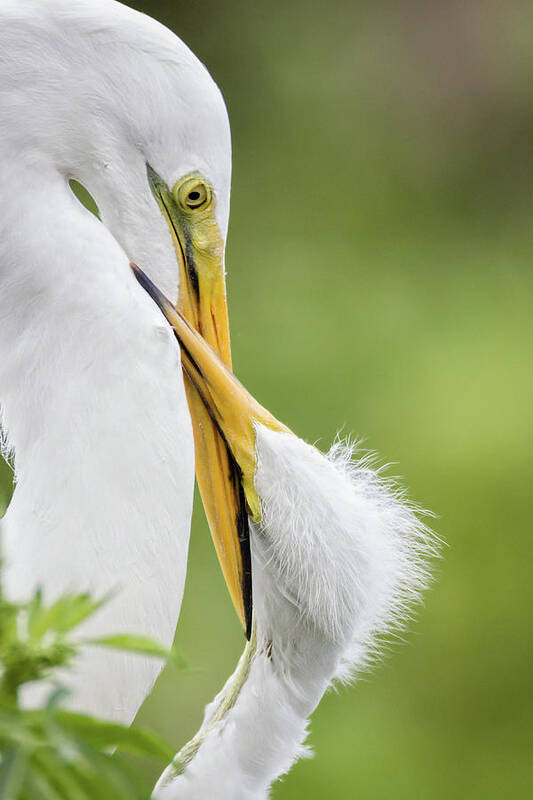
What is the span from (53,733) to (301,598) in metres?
0.42

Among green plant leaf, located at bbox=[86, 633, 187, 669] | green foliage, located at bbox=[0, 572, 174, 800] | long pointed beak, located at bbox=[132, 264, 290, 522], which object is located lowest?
long pointed beak, located at bbox=[132, 264, 290, 522]

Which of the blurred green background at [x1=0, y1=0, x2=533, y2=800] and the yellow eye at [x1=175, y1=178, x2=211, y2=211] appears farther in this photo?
the blurred green background at [x1=0, y1=0, x2=533, y2=800]

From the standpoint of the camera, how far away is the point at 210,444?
0.76 m

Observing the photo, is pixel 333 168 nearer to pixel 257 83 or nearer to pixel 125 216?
pixel 257 83

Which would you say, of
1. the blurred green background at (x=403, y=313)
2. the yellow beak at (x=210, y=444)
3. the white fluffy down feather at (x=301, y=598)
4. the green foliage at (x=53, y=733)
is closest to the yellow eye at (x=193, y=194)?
the yellow beak at (x=210, y=444)

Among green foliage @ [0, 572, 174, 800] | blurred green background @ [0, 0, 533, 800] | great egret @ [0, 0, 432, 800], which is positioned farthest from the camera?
blurred green background @ [0, 0, 533, 800]

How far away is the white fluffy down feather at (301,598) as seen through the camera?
2.29 feet

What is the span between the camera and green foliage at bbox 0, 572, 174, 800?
31 cm

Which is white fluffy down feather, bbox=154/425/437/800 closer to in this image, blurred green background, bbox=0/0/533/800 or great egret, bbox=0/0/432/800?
great egret, bbox=0/0/432/800

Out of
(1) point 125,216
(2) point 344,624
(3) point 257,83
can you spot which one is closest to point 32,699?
(2) point 344,624

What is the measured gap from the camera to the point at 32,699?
2.05 ft

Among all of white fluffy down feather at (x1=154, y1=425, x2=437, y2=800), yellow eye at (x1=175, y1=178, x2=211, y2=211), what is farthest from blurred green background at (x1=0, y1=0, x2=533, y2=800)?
yellow eye at (x1=175, y1=178, x2=211, y2=211)

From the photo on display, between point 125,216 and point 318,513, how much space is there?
0.24 meters

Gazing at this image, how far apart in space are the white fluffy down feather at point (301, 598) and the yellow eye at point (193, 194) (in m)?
0.16
